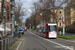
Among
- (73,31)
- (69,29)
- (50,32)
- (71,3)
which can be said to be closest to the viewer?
(71,3)

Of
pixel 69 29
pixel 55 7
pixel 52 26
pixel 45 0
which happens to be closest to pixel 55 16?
pixel 55 7

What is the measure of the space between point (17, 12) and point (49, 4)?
36.7 ft

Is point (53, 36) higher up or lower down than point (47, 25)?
lower down

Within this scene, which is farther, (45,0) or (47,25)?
(45,0)

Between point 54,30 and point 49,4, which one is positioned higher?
point 49,4

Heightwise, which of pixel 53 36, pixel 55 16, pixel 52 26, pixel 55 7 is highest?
pixel 55 7

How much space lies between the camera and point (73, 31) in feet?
145

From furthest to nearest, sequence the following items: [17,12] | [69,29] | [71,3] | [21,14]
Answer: [69,29], [21,14], [17,12], [71,3]

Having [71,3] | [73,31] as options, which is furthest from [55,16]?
[73,31]

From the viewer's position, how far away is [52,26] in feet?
82.5

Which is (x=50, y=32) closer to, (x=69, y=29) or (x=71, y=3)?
(x=71, y=3)

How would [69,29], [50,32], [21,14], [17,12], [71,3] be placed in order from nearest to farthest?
[71,3] < [50,32] < [17,12] < [21,14] < [69,29]

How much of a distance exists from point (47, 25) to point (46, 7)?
7318mm

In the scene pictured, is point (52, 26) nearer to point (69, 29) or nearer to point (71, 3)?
point (71, 3)
